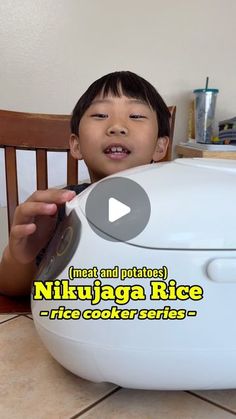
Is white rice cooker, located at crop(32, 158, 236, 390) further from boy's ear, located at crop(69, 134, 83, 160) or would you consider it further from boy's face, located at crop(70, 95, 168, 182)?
boy's ear, located at crop(69, 134, 83, 160)

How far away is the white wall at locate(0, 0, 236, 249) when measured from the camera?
53.7 inches

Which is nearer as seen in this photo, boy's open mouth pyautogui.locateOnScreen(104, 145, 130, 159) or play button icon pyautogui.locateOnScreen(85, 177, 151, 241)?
play button icon pyautogui.locateOnScreen(85, 177, 151, 241)

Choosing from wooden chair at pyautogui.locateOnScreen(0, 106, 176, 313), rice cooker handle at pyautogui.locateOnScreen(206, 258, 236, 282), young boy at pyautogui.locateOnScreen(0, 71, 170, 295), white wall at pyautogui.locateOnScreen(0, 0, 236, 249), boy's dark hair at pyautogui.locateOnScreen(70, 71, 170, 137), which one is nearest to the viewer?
rice cooker handle at pyautogui.locateOnScreen(206, 258, 236, 282)

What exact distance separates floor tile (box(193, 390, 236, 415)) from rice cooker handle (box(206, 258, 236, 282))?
0.39ft

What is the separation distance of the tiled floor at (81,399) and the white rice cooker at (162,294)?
25mm

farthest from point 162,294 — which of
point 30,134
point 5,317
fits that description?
point 30,134

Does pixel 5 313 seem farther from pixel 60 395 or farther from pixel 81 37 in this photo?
pixel 81 37

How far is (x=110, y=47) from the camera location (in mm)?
1438

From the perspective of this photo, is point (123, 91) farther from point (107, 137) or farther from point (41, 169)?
point (41, 169)

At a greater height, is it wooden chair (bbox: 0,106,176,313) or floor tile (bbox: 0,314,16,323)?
wooden chair (bbox: 0,106,176,313)

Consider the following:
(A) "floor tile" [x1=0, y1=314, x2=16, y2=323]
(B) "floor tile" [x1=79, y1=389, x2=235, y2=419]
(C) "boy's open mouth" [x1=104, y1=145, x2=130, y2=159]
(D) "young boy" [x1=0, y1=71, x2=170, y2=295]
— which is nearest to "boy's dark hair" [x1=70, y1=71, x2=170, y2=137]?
(D) "young boy" [x1=0, y1=71, x2=170, y2=295]

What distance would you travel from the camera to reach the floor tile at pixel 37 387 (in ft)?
1.05

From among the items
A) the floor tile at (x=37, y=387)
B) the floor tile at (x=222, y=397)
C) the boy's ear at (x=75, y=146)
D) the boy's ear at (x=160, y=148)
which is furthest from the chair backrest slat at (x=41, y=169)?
the floor tile at (x=222, y=397)

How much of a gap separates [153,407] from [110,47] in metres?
1.32
